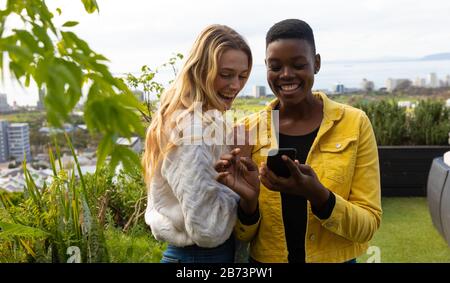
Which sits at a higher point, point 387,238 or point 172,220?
point 172,220

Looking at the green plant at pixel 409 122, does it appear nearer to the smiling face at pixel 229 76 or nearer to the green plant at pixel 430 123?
the green plant at pixel 430 123

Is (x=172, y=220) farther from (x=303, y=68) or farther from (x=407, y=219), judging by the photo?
(x=407, y=219)

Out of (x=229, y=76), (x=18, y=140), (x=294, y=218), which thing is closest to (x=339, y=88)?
(x=18, y=140)

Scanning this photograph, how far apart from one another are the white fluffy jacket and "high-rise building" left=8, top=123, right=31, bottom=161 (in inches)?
68.4

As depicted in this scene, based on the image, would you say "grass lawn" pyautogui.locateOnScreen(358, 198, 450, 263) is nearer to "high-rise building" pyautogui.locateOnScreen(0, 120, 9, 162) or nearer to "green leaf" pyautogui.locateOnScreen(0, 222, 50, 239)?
"green leaf" pyautogui.locateOnScreen(0, 222, 50, 239)

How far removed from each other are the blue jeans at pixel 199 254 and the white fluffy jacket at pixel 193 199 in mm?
39

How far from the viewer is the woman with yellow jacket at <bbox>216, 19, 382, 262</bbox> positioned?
183cm


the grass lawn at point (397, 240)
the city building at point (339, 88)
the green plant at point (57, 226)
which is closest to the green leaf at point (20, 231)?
the green plant at point (57, 226)

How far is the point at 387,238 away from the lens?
5.06 m

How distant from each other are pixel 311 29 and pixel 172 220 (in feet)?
2.73

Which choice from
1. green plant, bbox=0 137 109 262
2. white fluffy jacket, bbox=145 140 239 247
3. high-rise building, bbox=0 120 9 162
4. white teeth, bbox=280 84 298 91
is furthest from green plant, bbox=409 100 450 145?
white fluffy jacket, bbox=145 140 239 247

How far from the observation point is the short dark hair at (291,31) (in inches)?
73.1
